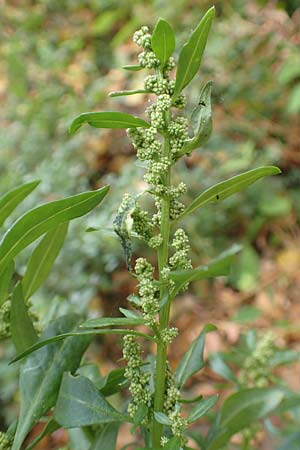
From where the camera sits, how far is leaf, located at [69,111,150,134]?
583 millimetres

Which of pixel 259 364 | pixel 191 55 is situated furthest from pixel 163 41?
pixel 259 364

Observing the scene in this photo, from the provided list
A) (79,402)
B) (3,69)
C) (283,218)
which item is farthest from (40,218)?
(3,69)

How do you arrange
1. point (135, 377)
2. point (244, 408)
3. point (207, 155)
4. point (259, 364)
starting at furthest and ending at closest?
1. point (207, 155)
2. point (259, 364)
3. point (244, 408)
4. point (135, 377)

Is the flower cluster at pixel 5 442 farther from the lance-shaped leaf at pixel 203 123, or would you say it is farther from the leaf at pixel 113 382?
the lance-shaped leaf at pixel 203 123

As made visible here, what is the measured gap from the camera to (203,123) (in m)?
0.58

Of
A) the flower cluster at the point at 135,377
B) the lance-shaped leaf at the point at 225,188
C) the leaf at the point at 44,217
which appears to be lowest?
the flower cluster at the point at 135,377

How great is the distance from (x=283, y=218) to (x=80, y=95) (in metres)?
1.23

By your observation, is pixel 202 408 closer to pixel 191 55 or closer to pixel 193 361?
pixel 193 361

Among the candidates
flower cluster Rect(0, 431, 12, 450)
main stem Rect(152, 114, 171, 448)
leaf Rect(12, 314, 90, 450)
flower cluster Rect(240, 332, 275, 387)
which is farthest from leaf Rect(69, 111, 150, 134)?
flower cluster Rect(240, 332, 275, 387)

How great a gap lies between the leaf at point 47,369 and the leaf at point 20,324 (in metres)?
0.02

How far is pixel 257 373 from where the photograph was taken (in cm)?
102

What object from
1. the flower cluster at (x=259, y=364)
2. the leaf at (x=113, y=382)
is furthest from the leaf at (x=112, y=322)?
the flower cluster at (x=259, y=364)

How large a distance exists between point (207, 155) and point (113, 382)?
200cm

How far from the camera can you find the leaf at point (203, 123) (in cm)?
58
